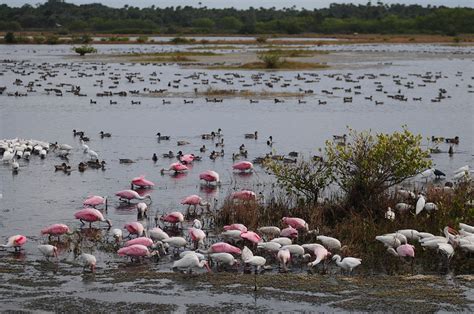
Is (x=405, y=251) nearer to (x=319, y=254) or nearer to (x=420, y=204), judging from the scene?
(x=319, y=254)

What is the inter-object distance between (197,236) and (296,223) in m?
1.71

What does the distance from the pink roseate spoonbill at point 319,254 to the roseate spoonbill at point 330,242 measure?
243 mm

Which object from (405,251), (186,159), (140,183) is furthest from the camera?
(186,159)

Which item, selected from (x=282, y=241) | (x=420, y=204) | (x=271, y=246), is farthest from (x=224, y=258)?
(x=420, y=204)

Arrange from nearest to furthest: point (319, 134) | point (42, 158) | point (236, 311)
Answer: point (236, 311), point (42, 158), point (319, 134)

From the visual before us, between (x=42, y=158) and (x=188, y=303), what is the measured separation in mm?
13059

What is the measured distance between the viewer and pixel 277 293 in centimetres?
1161

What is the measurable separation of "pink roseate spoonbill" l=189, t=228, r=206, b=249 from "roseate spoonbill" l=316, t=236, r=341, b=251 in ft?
6.02

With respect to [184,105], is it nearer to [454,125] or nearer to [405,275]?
[454,125]

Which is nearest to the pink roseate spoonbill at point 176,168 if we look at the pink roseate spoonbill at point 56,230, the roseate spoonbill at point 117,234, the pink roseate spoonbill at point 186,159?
the pink roseate spoonbill at point 186,159

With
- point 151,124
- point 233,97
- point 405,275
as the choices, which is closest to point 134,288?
point 405,275

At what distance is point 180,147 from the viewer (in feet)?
83.3

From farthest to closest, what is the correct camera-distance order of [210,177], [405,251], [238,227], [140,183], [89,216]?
1. [210,177]
2. [140,183]
3. [89,216]
4. [238,227]
5. [405,251]

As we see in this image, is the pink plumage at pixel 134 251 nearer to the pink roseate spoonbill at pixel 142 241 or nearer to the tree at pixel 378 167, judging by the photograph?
the pink roseate spoonbill at pixel 142 241
